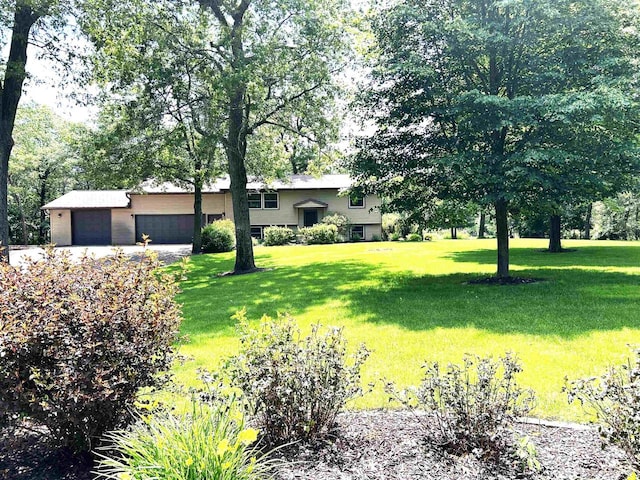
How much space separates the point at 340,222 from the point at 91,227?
62.2 feet

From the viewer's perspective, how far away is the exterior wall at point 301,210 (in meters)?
31.8

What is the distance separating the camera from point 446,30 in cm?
928

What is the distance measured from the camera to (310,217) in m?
32.2

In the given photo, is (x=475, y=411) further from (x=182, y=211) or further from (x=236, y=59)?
(x=182, y=211)

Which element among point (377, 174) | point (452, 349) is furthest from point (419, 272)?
point (452, 349)

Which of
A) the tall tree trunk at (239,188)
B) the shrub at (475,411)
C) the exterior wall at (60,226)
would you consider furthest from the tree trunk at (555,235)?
the exterior wall at (60,226)

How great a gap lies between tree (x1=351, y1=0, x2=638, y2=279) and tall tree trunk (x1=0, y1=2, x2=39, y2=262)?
818cm

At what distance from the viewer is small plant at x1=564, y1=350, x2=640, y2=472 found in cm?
248

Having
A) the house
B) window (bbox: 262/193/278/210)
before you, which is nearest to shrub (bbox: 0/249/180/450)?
the house

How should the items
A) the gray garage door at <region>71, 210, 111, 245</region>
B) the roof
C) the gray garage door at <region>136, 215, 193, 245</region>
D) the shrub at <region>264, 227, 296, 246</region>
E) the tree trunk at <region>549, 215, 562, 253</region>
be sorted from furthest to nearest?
the gray garage door at <region>71, 210, 111, 245</region> < the gray garage door at <region>136, 215, 193, 245</region> < the roof < the shrub at <region>264, 227, 296, 246</region> < the tree trunk at <region>549, 215, 562, 253</region>

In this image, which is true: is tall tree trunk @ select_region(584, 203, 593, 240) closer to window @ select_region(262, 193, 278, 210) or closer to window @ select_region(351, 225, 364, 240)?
window @ select_region(351, 225, 364, 240)

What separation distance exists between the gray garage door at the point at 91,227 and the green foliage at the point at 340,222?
1649 cm

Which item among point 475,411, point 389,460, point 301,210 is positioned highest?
point 301,210

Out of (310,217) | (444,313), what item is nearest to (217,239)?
(310,217)
